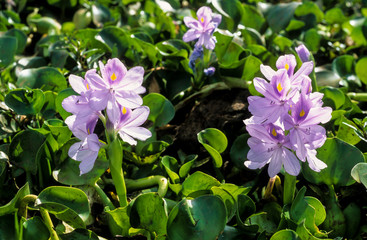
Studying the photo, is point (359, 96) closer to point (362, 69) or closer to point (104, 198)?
point (362, 69)

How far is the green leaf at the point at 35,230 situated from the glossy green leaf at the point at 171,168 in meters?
0.49

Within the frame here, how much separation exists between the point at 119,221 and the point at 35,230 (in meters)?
0.28

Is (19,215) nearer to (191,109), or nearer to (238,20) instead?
(191,109)

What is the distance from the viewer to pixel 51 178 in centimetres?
200

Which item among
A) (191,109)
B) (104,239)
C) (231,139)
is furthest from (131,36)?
(104,239)

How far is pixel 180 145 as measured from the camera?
229 centimetres

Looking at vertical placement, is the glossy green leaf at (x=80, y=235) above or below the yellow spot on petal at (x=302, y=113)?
below

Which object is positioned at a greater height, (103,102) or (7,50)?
(103,102)

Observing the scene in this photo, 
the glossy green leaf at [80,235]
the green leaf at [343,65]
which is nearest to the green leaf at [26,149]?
the glossy green leaf at [80,235]

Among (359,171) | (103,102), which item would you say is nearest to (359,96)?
(359,171)

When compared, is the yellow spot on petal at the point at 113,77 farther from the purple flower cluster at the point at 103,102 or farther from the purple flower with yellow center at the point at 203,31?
the purple flower with yellow center at the point at 203,31

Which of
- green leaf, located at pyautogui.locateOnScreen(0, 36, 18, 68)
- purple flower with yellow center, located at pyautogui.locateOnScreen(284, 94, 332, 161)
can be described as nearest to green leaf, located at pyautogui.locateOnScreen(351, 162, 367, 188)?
purple flower with yellow center, located at pyautogui.locateOnScreen(284, 94, 332, 161)

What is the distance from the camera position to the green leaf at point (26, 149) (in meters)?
1.95

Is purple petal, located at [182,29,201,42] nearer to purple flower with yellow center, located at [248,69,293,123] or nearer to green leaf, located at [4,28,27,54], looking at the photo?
purple flower with yellow center, located at [248,69,293,123]
